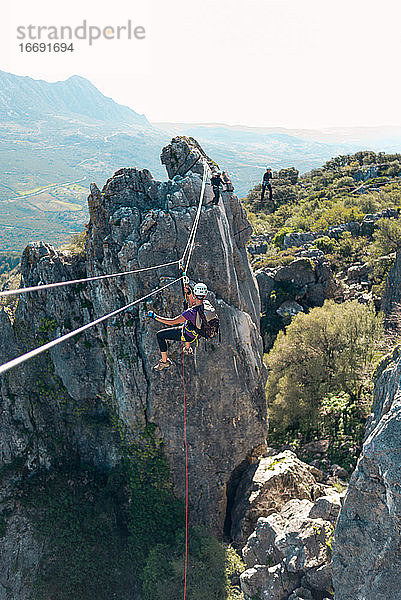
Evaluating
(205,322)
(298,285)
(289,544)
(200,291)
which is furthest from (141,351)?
(298,285)

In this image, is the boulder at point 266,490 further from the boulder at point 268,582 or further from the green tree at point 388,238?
the green tree at point 388,238

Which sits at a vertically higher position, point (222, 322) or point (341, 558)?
point (222, 322)

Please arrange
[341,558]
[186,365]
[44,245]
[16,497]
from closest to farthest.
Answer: [341,558] < [186,365] < [16,497] < [44,245]

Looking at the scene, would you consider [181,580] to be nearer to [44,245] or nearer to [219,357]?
[219,357]

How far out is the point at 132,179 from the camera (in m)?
19.9

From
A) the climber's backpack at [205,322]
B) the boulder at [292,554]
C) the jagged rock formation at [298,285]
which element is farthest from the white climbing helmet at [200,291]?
the jagged rock formation at [298,285]

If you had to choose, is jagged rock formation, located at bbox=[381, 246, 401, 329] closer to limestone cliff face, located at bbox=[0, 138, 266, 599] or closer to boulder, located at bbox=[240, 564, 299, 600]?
limestone cliff face, located at bbox=[0, 138, 266, 599]

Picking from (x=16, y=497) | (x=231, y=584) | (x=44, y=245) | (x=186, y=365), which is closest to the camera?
(x=231, y=584)

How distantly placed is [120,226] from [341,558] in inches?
592

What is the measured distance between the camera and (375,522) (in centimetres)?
902

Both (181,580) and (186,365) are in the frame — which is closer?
(181,580)

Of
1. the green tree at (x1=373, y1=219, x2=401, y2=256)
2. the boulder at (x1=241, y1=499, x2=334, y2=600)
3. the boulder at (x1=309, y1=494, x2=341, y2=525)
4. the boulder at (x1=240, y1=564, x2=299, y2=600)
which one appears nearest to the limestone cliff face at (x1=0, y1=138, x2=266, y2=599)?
the boulder at (x1=241, y1=499, x2=334, y2=600)

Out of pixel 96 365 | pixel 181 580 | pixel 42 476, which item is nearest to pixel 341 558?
pixel 181 580

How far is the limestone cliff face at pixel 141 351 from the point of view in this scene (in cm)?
1766
